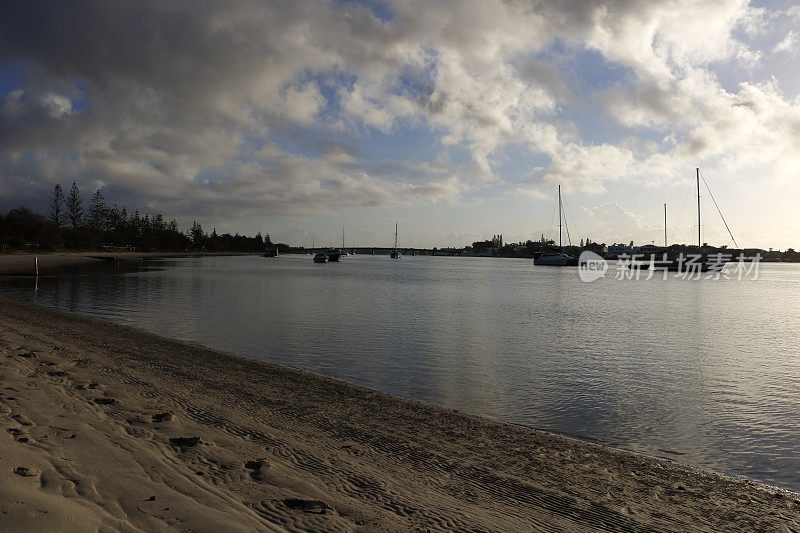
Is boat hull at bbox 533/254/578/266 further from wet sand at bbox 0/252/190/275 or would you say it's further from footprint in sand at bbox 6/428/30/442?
footprint in sand at bbox 6/428/30/442

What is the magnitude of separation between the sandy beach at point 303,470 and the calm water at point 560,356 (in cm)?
207

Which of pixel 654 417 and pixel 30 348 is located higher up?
pixel 30 348

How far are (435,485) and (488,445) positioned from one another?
249cm

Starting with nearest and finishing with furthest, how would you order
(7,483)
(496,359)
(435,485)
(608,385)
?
(7,483) → (435,485) → (608,385) → (496,359)

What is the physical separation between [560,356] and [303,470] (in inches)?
590

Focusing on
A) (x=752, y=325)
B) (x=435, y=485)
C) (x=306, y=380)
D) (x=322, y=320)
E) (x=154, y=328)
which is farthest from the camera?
(x=752, y=325)

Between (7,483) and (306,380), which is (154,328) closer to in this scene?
(306,380)

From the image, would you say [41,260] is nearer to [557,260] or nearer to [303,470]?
[303,470]

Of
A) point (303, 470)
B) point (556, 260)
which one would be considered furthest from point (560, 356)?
point (556, 260)

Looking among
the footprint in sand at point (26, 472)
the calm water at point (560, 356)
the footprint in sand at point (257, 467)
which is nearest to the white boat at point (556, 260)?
the calm water at point (560, 356)

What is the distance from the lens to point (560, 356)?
1964cm

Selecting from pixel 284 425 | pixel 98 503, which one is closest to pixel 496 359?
pixel 284 425

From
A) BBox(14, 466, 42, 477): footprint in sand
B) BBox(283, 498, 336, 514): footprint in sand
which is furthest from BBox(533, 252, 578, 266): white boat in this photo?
BBox(14, 466, 42, 477): footprint in sand

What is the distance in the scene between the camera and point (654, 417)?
1205cm
